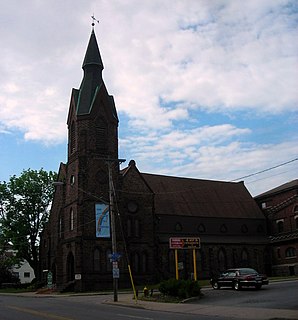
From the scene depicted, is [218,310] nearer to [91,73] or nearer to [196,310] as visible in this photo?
[196,310]

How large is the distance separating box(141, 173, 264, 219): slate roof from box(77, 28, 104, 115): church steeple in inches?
585

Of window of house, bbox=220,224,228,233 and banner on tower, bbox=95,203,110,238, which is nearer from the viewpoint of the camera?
banner on tower, bbox=95,203,110,238

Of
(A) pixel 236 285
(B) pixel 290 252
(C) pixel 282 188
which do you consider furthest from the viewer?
(C) pixel 282 188

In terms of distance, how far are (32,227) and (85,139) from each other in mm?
20323

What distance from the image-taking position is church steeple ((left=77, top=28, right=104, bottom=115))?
2128 inches

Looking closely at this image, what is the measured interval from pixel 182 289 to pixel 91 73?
104ft

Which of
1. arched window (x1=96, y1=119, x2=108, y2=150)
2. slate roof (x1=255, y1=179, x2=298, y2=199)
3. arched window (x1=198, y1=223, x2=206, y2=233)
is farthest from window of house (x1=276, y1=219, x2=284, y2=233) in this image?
arched window (x1=96, y1=119, x2=108, y2=150)

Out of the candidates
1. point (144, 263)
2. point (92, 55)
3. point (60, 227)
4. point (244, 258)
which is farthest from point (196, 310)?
point (244, 258)

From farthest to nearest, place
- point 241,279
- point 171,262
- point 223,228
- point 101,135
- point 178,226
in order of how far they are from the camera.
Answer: point 223,228, point 178,226, point 171,262, point 101,135, point 241,279

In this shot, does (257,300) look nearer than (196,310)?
No

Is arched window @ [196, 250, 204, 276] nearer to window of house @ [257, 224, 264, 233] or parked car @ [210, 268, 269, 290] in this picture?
window of house @ [257, 224, 264, 233]

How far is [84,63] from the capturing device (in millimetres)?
55219

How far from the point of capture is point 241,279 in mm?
34781

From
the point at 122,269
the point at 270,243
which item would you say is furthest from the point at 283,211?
the point at 122,269
